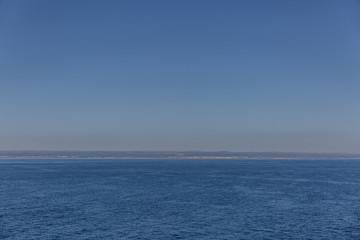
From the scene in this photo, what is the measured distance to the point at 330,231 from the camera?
153 feet

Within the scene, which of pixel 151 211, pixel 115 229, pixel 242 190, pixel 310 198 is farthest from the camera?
pixel 242 190

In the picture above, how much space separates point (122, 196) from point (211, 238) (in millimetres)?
36013

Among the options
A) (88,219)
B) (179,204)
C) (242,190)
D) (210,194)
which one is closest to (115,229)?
(88,219)

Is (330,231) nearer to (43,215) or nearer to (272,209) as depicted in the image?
(272,209)

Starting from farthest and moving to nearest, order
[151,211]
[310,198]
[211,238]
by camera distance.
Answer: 1. [310,198]
2. [151,211]
3. [211,238]

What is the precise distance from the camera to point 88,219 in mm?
51906

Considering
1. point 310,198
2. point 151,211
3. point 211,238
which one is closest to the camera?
point 211,238

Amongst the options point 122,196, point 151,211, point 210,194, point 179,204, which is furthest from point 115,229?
point 210,194

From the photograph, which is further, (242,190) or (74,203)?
(242,190)

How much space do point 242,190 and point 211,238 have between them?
43.4 meters

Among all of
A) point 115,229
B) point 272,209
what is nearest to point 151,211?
point 115,229

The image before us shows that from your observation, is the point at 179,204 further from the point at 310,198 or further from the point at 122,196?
the point at 310,198

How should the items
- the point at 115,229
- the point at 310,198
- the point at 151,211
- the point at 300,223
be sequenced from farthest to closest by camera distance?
1. the point at 310,198
2. the point at 151,211
3. the point at 300,223
4. the point at 115,229

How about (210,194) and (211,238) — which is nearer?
(211,238)
